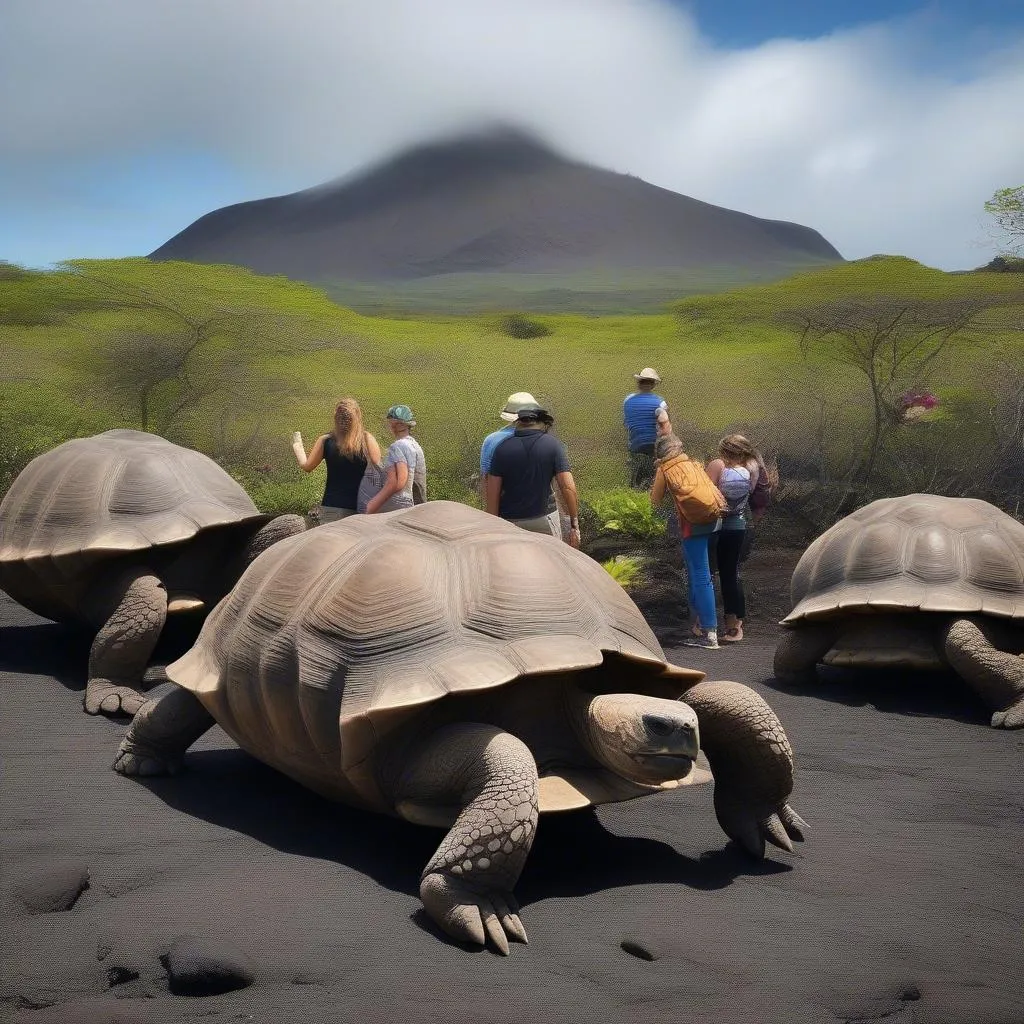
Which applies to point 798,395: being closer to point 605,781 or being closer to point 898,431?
point 898,431

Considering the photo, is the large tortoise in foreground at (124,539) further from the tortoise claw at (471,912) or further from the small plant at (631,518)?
the small plant at (631,518)

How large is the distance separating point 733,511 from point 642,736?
205 inches

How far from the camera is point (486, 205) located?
46000mm

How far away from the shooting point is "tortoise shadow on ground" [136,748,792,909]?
3.76 meters

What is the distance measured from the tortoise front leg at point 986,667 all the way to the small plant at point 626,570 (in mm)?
4389

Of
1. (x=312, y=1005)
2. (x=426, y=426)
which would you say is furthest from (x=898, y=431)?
(x=312, y=1005)

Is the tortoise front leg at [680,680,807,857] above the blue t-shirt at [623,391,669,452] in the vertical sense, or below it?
below

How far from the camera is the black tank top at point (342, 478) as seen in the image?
7719mm

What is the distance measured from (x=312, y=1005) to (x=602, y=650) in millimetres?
1413

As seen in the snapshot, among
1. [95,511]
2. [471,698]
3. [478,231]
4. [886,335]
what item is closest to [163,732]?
[471,698]

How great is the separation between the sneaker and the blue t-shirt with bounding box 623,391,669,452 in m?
1.71

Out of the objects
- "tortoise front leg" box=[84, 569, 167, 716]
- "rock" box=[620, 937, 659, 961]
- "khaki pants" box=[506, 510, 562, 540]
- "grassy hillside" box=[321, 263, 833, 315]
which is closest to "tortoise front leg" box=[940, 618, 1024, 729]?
"khaki pants" box=[506, 510, 562, 540]

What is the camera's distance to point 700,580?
8.32m

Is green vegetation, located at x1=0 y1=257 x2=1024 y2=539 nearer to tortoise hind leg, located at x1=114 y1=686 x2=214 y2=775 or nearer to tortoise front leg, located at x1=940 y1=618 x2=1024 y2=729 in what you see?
tortoise front leg, located at x1=940 y1=618 x2=1024 y2=729
